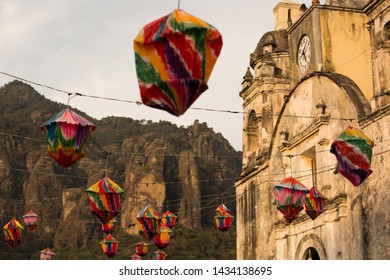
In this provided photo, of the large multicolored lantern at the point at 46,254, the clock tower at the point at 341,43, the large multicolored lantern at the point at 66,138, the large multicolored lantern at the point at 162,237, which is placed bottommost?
the large multicolored lantern at the point at 46,254

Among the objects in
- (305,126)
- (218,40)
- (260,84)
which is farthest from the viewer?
(260,84)

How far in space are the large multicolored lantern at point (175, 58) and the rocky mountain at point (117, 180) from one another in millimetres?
57930

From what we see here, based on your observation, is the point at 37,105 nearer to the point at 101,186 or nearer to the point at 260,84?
the point at 260,84

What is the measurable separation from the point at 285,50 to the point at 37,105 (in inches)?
3279

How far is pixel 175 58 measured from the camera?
870 centimetres

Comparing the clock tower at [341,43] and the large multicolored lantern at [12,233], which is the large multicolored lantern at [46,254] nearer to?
the large multicolored lantern at [12,233]

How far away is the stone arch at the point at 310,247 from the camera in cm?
2033

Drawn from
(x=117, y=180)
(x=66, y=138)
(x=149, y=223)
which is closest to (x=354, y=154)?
(x=66, y=138)

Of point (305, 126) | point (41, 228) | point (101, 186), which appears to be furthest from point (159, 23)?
point (41, 228)

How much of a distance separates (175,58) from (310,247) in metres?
13.9

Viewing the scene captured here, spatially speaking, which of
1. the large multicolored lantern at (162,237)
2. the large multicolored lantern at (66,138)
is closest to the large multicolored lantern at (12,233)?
the large multicolored lantern at (162,237)

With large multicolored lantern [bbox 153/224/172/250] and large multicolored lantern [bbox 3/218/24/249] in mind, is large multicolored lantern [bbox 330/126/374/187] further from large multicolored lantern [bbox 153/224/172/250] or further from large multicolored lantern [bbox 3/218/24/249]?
large multicolored lantern [bbox 3/218/24/249]

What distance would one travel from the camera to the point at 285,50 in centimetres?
2669

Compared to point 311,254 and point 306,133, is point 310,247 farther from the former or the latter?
point 306,133
